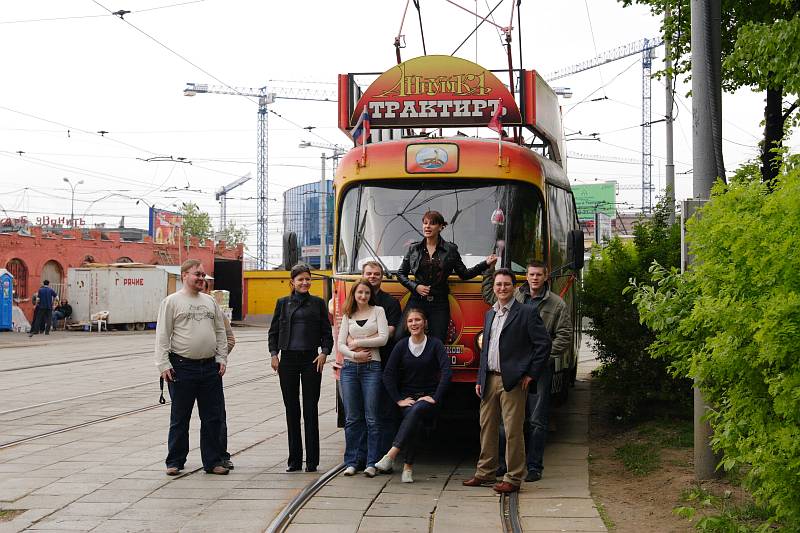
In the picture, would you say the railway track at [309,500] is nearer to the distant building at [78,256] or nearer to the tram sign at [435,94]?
the tram sign at [435,94]

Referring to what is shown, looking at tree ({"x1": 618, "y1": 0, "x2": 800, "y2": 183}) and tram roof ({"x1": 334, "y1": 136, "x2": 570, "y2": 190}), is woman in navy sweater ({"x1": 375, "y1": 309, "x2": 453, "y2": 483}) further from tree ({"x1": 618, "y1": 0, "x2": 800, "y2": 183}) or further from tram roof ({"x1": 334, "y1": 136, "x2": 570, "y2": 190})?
tree ({"x1": 618, "y1": 0, "x2": 800, "y2": 183})

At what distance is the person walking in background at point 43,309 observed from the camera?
126ft

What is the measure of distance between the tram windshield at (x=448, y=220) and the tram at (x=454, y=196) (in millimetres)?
10

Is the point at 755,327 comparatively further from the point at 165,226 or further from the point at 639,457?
the point at 165,226

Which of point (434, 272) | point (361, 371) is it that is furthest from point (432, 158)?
point (361, 371)

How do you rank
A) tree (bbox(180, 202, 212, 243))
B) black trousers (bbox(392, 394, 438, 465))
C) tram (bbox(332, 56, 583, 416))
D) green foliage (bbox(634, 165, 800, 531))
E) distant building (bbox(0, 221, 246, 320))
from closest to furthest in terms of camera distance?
green foliage (bbox(634, 165, 800, 531))
black trousers (bbox(392, 394, 438, 465))
tram (bbox(332, 56, 583, 416))
distant building (bbox(0, 221, 246, 320))
tree (bbox(180, 202, 212, 243))

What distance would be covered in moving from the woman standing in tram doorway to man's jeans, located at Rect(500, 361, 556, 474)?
3.40ft

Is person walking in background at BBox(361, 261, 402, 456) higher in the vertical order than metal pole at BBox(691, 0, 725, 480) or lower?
lower

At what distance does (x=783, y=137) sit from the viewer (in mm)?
15758

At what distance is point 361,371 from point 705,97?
389cm

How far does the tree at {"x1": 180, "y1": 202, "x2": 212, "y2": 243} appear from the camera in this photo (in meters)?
105

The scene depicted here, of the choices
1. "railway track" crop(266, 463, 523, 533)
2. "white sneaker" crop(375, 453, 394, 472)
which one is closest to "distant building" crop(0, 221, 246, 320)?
"white sneaker" crop(375, 453, 394, 472)

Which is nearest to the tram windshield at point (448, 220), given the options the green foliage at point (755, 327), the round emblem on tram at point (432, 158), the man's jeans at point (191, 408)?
the round emblem on tram at point (432, 158)

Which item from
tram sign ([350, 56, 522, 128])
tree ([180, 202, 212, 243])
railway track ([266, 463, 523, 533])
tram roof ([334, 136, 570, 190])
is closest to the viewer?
railway track ([266, 463, 523, 533])
